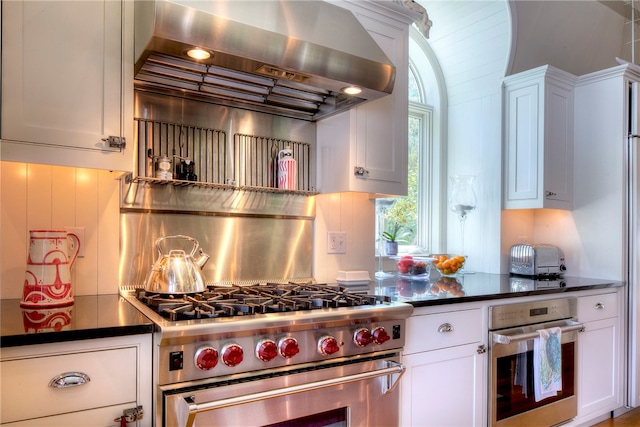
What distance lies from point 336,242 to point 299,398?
1.01 m

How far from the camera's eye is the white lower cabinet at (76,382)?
1.13 m

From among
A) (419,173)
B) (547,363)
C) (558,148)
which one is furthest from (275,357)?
(558,148)

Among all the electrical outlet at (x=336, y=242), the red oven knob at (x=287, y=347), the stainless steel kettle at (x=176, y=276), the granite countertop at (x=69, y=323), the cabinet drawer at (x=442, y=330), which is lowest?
the cabinet drawer at (x=442, y=330)

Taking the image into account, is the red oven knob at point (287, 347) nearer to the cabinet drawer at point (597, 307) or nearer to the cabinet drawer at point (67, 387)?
the cabinet drawer at point (67, 387)

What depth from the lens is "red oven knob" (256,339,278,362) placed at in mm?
1375

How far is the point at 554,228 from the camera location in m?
3.15

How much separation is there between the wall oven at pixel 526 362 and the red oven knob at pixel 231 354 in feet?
4.12

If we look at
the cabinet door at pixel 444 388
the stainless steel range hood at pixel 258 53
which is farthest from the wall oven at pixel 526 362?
the stainless steel range hood at pixel 258 53

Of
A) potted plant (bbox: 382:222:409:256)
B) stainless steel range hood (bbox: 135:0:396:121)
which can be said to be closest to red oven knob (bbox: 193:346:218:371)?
stainless steel range hood (bbox: 135:0:396:121)

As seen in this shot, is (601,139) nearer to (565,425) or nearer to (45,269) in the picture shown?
(565,425)

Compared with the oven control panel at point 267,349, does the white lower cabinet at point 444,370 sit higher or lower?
lower

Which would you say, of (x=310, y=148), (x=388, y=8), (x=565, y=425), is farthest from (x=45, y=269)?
(x=565, y=425)

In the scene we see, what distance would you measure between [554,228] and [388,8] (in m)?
1.94

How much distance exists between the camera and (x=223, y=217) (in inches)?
80.9
